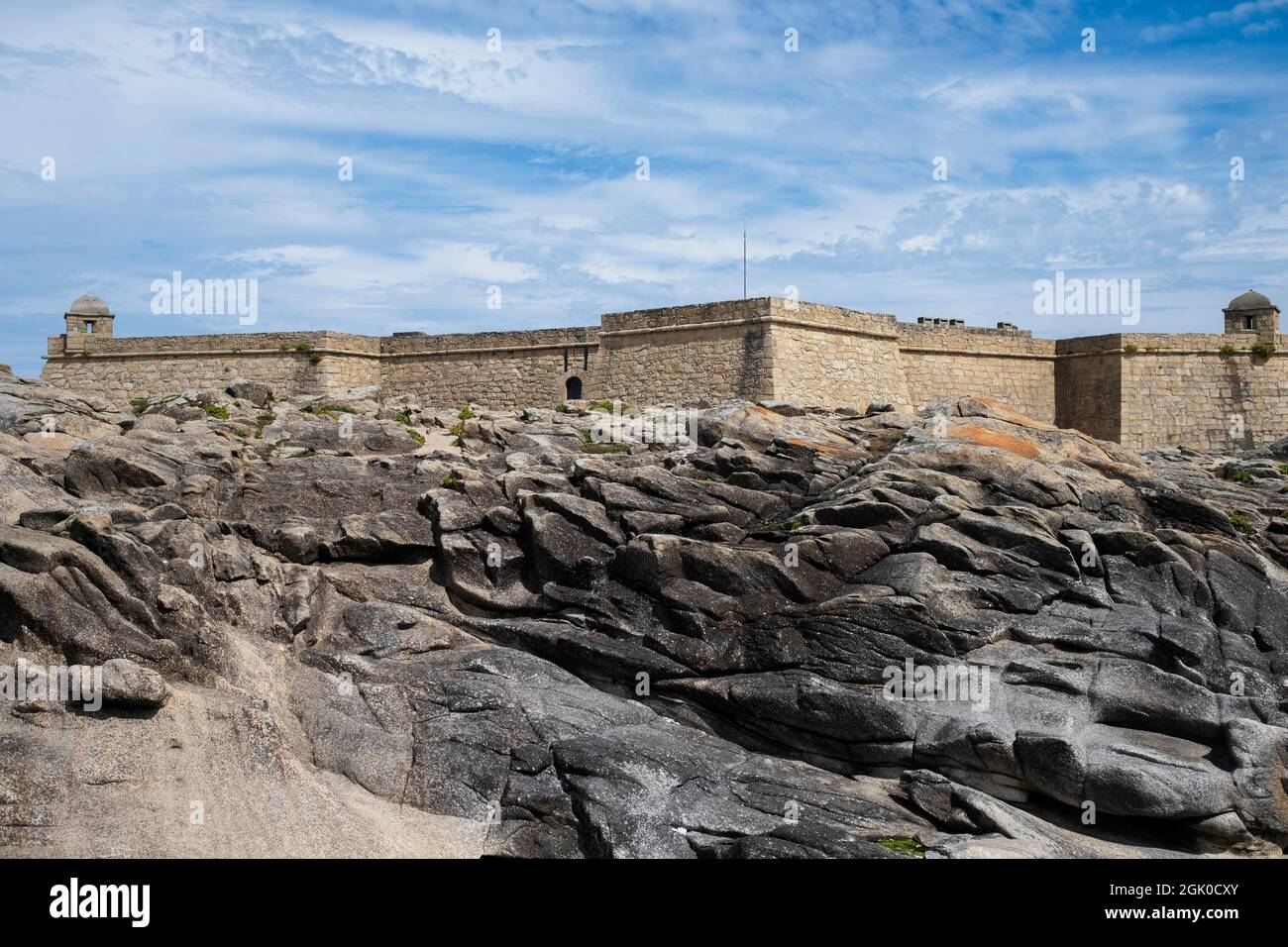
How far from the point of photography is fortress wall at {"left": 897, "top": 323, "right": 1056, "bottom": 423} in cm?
3944

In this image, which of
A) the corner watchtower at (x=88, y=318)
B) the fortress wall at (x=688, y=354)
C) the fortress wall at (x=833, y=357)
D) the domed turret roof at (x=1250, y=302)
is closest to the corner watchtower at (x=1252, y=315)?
the domed turret roof at (x=1250, y=302)

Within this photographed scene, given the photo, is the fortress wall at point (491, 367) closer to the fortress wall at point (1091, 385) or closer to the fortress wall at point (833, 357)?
the fortress wall at point (833, 357)

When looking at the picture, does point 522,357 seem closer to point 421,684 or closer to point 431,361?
point 431,361

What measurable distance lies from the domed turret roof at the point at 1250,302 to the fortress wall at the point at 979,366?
593 centimetres

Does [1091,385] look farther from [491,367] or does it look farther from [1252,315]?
[491,367]

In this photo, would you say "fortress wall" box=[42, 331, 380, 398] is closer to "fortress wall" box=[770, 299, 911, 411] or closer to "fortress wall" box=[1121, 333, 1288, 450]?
"fortress wall" box=[770, 299, 911, 411]

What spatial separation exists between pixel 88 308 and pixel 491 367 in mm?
13615

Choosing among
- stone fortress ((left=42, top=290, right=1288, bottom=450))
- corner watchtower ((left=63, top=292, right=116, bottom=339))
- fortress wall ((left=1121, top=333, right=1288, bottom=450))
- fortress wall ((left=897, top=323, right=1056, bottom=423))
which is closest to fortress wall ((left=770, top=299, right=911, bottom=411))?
stone fortress ((left=42, top=290, right=1288, bottom=450))

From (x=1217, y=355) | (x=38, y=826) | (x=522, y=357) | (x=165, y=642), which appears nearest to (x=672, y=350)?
(x=522, y=357)

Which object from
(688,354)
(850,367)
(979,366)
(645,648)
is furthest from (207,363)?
(645,648)

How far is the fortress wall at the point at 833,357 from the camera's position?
35.3m

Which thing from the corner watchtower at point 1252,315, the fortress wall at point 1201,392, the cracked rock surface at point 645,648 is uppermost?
the corner watchtower at point 1252,315

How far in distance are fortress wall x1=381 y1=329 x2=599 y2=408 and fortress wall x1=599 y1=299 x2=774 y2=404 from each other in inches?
27.9

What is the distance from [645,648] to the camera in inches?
757
